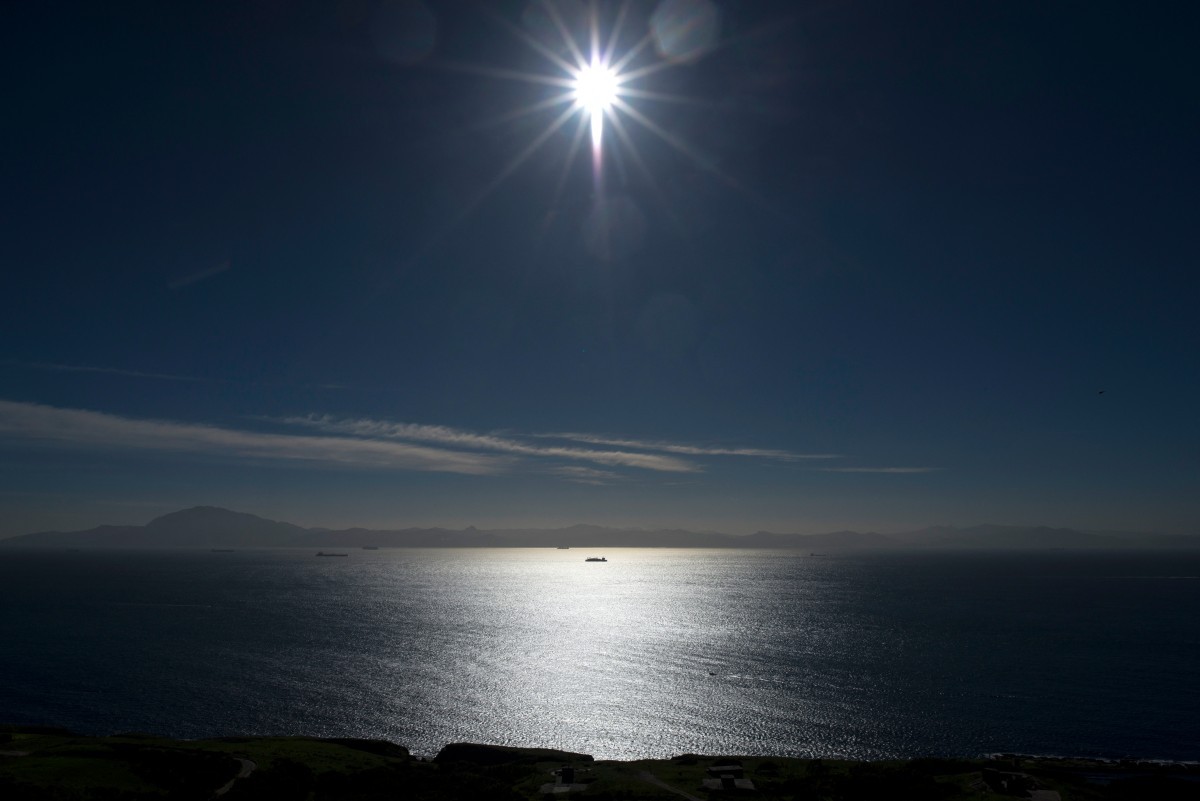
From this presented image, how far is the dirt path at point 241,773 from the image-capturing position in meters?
48.3

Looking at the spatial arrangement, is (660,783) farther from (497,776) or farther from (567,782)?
(497,776)

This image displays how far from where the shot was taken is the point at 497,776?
58.0m

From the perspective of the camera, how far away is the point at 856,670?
371 feet

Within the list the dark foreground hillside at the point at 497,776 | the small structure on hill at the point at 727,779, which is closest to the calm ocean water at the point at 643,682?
the dark foreground hillside at the point at 497,776

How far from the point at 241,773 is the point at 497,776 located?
2044cm

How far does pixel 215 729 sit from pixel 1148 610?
8847 inches

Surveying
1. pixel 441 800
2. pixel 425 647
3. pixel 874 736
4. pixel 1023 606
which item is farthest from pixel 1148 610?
pixel 441 800

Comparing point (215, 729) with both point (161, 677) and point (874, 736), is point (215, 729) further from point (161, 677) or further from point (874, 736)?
point (874, 736)

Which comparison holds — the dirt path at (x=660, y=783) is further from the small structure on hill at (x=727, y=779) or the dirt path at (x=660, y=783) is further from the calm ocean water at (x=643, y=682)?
the calm ocean water at (x=643, y=682)

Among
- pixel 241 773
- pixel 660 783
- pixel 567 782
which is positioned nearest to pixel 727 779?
pixel 660 783

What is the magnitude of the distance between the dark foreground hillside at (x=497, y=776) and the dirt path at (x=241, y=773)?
0.29 ft

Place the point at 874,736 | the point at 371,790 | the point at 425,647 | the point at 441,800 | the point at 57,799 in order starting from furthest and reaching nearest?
the point at 425,647 → the point at 874,736 → the point at 371,790 → the point at 441,800 → the point at 57,799

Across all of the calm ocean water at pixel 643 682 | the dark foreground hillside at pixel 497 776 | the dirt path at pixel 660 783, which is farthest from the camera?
the calm ocean water at pixel 643 682

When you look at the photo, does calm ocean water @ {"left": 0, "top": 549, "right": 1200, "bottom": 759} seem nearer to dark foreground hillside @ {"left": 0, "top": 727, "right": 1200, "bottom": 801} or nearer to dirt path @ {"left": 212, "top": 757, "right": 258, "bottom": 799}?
dark foreground hillside @ {"left": 0, "top": 727, "right": 1200, "bottom": 801}
